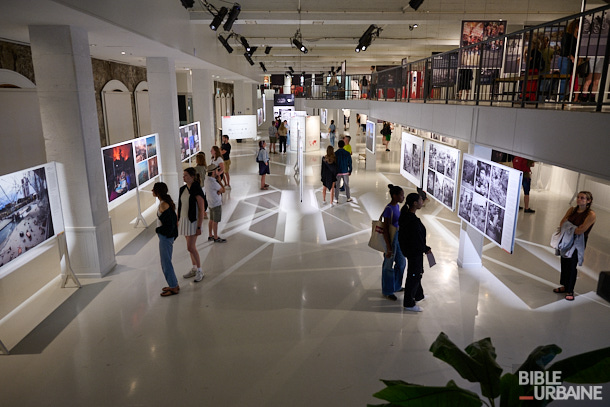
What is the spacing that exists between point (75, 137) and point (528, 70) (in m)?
6.92

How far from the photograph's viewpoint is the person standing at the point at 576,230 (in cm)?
623

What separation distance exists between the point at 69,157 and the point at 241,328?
13.8ft

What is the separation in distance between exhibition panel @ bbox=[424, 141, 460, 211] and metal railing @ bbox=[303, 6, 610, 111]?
100 cm

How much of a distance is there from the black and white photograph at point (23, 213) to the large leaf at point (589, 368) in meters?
6.39

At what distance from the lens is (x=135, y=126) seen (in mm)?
16859

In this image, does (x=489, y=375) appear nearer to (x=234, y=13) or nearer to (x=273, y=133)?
(x=234, y=13)

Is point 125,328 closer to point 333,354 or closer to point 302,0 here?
point 333,354

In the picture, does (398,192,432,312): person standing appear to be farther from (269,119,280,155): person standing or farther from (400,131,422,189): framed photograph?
(269,119,280,155): person standing

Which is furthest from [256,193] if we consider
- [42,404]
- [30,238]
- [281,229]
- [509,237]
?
[42,404]

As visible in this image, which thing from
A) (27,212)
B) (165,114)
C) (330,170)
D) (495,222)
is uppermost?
(165,114)

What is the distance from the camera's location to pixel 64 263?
7121mm

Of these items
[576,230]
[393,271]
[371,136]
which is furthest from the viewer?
[371,136]

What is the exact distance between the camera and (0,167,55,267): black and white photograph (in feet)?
18.6

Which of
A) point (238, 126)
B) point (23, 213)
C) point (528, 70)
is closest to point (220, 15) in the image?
point (23, 213)
